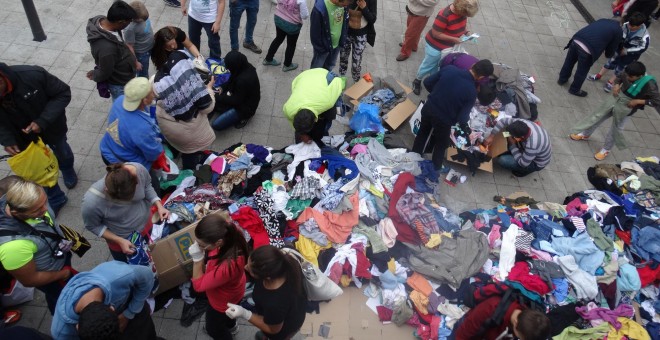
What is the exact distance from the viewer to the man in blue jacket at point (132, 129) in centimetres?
421

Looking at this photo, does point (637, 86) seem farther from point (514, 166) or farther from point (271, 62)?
point (271, 62)

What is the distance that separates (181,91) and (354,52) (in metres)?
3.32

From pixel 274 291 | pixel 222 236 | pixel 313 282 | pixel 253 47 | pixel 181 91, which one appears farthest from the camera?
pixel 253 47

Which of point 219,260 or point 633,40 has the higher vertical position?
point 219,260

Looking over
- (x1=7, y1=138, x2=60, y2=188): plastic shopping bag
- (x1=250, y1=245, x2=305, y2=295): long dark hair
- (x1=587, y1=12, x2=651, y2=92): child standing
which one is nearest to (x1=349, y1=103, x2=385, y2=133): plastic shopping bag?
(x1=250, y1=245, x2=305, y2=295): long dark hair

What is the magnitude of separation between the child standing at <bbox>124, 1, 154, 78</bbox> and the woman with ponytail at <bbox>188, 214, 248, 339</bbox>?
2961 mm

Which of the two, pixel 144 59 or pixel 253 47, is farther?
pixel 253 47

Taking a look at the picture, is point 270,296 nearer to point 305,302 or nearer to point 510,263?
point 305,302

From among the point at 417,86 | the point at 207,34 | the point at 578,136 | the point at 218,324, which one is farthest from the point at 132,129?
the point at 578,136

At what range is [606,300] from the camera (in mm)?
5066

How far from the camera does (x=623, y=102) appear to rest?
672cm

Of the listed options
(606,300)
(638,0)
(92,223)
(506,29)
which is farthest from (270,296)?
(638,0)

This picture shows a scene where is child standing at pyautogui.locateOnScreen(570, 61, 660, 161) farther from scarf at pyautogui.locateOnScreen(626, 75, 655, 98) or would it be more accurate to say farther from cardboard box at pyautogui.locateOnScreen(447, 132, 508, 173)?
cardboard box at pyautogui.locateOnScreen(447, 132, 508, 173)

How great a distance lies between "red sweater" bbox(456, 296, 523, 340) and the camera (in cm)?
367
